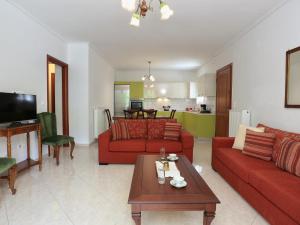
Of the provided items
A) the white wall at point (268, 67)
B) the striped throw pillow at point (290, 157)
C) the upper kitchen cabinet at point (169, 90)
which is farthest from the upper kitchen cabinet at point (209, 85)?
the striped throw pillow at point (290, 157)

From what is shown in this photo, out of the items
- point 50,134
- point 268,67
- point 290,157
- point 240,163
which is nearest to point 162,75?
point 268,67

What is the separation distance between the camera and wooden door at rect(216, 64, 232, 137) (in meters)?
5.05

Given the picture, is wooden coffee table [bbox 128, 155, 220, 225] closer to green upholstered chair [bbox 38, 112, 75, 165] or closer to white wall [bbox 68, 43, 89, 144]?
green upholstered chair [bbox 38, 112, 75, 165]

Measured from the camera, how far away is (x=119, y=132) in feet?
13.1

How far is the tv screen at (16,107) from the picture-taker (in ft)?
9.17

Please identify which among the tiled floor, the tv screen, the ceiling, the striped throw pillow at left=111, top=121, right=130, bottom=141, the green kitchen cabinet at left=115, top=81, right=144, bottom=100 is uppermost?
the ceiling

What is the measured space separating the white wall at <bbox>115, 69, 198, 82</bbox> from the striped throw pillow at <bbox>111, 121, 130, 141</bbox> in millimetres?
5155

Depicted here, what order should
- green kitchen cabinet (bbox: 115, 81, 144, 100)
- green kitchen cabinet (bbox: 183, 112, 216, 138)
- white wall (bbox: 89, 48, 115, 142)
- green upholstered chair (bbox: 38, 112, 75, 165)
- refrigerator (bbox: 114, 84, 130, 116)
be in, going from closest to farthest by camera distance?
green upholstered chair (bbox: 38, 112, 75, 165) < white wall (bbox: 89, 48, 115, 142) < green kitchen cabinet (bbox: 183, 112, 216, 138) < green kitchen cabinet (bbox: 115, 81, 144, 100) < refrigerator (bbox: 114, 84, 130, 116)

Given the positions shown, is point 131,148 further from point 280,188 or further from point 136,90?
point 136,90

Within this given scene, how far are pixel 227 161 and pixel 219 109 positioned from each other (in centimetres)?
309

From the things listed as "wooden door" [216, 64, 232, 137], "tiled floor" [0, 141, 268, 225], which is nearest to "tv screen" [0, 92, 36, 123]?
"tiled floor" [0, 141, 268, 225]

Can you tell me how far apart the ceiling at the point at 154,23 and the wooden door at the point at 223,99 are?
0.75m

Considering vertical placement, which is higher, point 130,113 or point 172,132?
point 130,113

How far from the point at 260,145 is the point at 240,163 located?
471 mm
